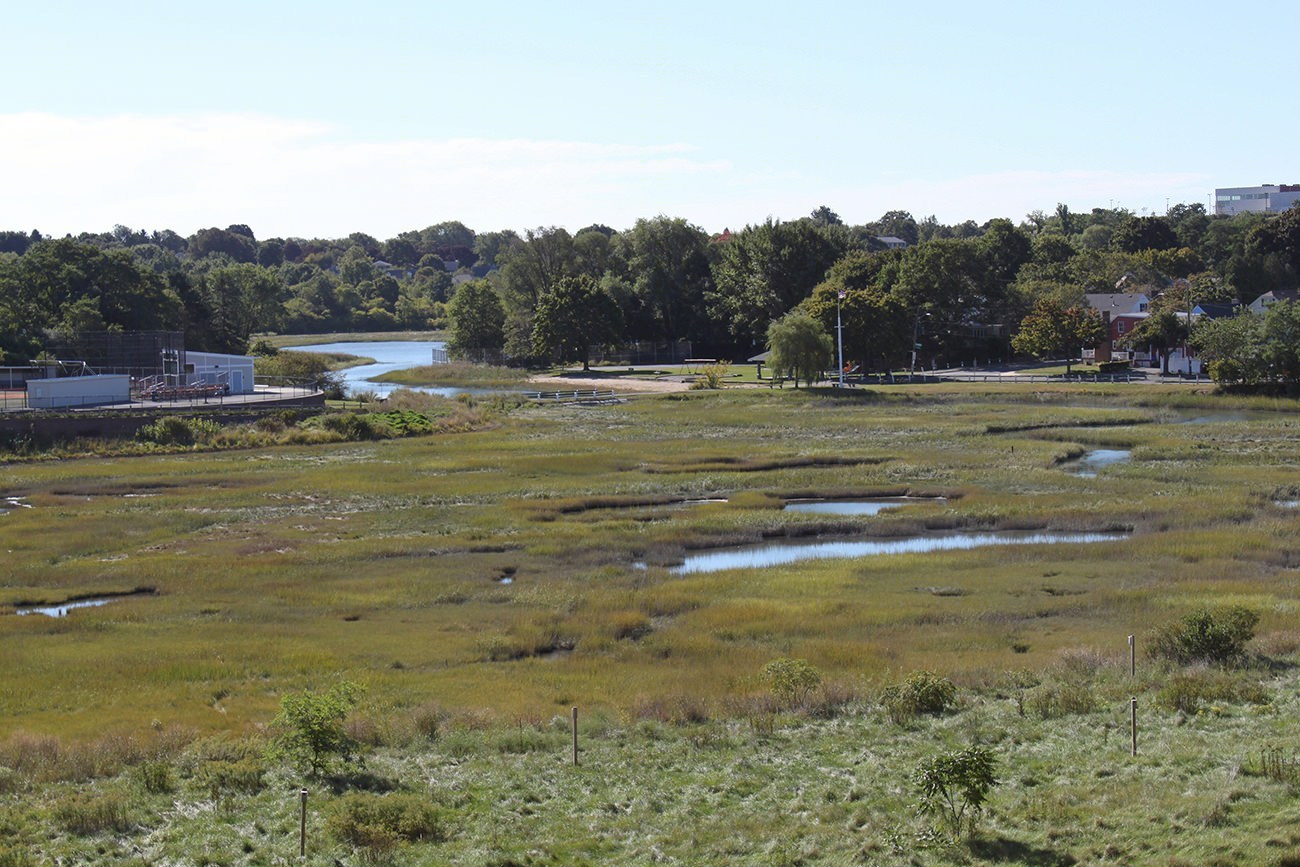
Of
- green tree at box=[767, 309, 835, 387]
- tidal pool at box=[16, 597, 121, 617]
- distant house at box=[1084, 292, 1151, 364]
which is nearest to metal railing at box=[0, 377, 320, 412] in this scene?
green tree at box=[767, 309, 835, 387]

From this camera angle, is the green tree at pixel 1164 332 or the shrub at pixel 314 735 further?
the green tree at pixel 1164 332

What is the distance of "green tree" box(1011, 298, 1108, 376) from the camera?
111 metres

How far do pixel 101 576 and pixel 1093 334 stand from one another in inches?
3567

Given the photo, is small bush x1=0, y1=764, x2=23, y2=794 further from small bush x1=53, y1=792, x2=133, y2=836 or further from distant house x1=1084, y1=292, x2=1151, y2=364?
distant house x1=1084, y1=292, x2=1151, y2=364

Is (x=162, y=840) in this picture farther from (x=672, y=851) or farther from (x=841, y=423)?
(x=841, y=423)

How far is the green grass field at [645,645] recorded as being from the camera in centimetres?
1808

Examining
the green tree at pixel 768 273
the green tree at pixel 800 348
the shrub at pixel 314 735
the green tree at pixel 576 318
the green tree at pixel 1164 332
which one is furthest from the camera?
the green tree at pixel 768 273

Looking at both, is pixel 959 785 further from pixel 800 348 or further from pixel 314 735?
pixel 800 348

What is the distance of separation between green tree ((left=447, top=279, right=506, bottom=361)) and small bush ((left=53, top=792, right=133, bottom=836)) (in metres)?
129

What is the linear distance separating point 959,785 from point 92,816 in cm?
1194

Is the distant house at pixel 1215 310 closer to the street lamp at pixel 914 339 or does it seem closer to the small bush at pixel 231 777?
the street lamp at pixel 914 339

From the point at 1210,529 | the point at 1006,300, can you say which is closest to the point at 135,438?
the point at 1210,529

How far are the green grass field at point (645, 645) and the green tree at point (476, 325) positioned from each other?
8330 centimetres

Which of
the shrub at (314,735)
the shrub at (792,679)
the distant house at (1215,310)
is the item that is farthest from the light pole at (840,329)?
the shrub at (314,735)
